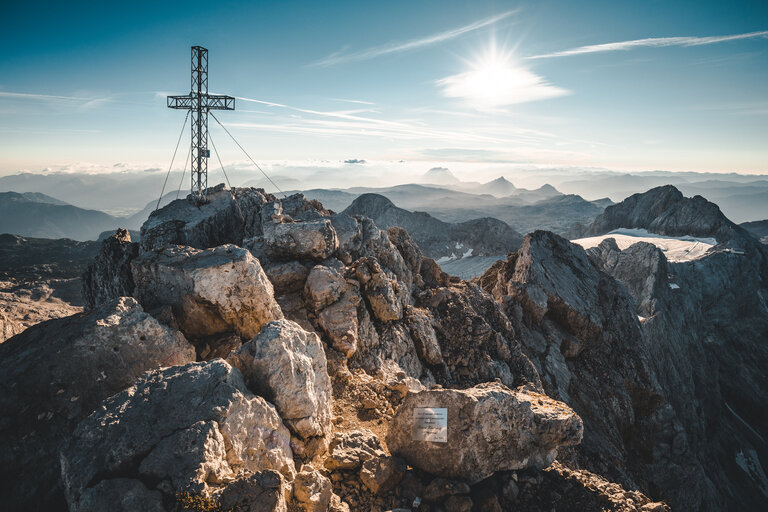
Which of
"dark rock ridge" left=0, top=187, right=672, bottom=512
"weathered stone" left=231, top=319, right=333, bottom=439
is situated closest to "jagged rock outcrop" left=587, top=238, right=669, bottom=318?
"dark rock ridge" left=0, top=187, right=672, bottom=512

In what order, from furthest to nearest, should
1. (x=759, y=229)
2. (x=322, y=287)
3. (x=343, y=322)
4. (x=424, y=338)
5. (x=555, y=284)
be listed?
1. (x=759, y=229)
2. (x=555, y=284)
3. (x=424, y=338)
4. (x=322, y=287)
5. (x=343, y=322)

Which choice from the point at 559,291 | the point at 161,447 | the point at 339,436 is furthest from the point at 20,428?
the point at 559,291

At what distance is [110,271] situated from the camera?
18.1 m

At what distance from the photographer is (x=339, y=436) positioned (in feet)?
25.1

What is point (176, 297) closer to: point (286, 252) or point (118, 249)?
point (286, 252)

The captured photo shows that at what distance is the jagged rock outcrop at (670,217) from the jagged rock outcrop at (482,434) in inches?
4414

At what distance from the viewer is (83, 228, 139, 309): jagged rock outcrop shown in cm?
1734

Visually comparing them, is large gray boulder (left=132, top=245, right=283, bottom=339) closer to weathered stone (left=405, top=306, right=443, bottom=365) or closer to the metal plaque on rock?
the metal plaque on rock

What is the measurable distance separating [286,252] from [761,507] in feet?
193

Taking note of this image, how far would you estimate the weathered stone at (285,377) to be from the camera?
7031 mm

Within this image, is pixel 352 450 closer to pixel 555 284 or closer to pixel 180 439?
pixel 180 439

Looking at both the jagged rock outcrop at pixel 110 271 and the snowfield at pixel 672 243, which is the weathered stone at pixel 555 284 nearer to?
the jagged rock outcrop at pixel 110 271

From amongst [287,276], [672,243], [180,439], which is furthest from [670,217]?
[180,439]

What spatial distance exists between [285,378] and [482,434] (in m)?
3.99
